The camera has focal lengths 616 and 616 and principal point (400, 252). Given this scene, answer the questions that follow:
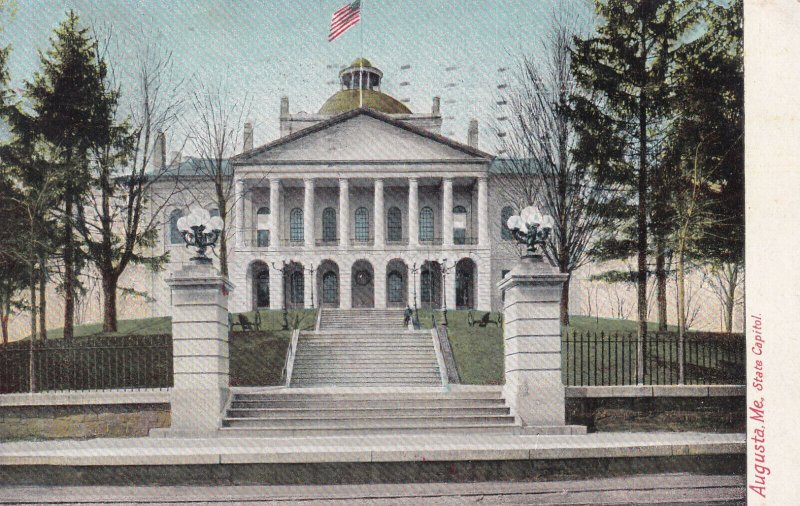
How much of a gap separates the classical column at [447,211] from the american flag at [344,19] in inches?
954

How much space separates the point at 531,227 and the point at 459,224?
24.7 m

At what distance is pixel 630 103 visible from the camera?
Result: 12266 millimetres

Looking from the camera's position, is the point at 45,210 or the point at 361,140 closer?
the point at 45,210

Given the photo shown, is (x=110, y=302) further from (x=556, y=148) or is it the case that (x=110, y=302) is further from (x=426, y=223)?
(x=426, y=223)

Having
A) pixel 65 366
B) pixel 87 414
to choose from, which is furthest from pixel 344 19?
pixel 65 366

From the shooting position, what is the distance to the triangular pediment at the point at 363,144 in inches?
1258

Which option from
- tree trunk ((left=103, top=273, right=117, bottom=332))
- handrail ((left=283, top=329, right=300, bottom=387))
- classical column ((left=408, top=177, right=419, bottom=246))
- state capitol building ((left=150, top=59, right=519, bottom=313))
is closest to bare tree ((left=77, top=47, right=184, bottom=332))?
tree trunk ((left=103, top=273, right=117, bottom=332))

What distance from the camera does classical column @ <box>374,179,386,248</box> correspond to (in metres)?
33.6

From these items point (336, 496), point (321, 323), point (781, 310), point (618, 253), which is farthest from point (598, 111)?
point (321, 323)

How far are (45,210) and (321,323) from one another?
561 inches

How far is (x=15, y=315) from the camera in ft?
40.7

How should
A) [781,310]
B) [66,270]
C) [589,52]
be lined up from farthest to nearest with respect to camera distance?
[66,270], [589,52], [781,310]

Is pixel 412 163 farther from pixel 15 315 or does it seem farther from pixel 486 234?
pixel 15 315

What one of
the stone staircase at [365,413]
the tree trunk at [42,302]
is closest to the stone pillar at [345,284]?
the tree trunk at [42,302]
